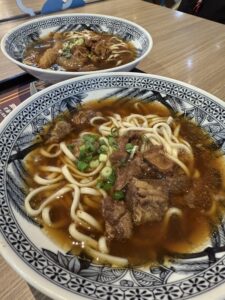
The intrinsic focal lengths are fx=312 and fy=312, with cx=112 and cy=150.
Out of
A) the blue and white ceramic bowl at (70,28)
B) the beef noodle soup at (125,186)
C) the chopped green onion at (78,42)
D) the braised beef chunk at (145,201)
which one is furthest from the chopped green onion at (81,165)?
the chopped green onion at (78,42)

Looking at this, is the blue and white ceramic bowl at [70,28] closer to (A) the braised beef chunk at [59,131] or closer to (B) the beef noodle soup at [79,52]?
(B) the beef noodle soup at [79,52]

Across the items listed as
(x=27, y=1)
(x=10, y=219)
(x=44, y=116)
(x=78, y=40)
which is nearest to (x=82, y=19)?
(x=78, y=40)

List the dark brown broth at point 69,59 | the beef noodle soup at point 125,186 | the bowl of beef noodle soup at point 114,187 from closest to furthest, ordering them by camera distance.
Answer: the bowl of beef noodle soup at point 114,187
the beef noodle soup at point 125,186
the dark brown broth at point 69,59

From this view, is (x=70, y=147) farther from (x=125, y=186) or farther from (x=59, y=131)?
(x=125, y=186)

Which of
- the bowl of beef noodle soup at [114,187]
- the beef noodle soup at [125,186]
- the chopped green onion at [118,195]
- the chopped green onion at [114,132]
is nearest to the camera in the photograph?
the bowl of beef noodle soup at [114,187]

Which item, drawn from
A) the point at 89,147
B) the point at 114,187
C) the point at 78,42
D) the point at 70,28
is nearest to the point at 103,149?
the point at 89,147

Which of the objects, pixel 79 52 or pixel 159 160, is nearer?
pixel 159 160

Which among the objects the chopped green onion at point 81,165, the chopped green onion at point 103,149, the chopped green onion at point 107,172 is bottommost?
the chopped green onion at point 81,165
